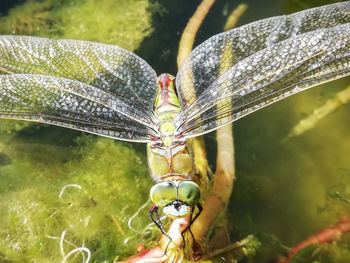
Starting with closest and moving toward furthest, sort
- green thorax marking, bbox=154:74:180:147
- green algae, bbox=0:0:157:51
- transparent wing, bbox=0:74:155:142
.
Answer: transparent wing, bbox=0:74:155:142
green thorax marking, bbox=154:74:180:147
green algae, bbox=0:0:157:51

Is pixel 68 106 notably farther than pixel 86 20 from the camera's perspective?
No

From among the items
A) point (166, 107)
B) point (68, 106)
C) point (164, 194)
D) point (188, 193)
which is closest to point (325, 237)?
point (188, 193)

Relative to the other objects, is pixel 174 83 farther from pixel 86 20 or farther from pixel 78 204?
pixel 86 20

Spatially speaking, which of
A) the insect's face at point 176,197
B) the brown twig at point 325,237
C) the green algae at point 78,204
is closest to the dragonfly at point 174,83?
the insect's face at point 176,197

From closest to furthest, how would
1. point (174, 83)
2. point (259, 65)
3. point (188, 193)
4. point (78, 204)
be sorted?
point (188, 193)
point (259, 65)
point (78, 204)
point (174, 83)

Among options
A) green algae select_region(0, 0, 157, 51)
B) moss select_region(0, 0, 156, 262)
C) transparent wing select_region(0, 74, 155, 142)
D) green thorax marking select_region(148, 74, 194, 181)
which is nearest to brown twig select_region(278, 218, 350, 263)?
green thorax marking select_region(148, 74, 194, 181)

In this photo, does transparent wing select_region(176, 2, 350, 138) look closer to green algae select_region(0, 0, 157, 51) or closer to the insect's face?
the insect's face

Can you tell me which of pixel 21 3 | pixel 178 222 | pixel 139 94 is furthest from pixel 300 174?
pixel 21 3

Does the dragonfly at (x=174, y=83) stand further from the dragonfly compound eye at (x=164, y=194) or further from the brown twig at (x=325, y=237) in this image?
the brown twig at (x=325, y=237)
